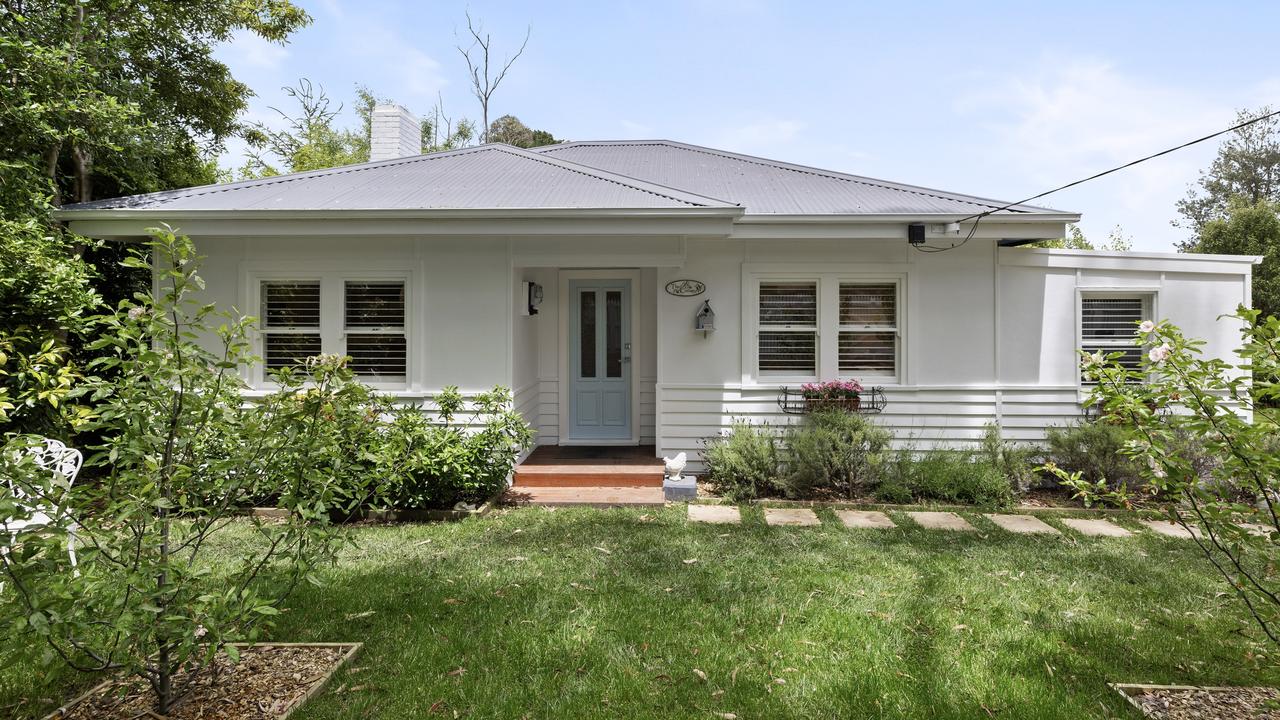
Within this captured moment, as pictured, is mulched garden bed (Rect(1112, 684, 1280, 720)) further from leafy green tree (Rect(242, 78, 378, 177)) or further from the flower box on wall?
leafy green tree (Rect(242, 78, 378, 177))

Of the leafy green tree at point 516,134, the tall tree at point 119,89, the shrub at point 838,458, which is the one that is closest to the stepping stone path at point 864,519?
the shrub at point 838,458

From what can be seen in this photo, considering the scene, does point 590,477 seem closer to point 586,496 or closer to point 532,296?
point 586,496

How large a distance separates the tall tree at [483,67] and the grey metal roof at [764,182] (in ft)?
42.5

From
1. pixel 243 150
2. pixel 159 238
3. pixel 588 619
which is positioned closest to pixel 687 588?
pixel 588 619

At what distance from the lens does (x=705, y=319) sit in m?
7.39

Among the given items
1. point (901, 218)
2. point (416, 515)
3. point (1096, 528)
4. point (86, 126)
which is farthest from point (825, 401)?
point (86, 126)

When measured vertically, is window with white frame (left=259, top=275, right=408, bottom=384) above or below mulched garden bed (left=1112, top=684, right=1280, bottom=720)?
above

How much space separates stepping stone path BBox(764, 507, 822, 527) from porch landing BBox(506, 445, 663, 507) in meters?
1.07

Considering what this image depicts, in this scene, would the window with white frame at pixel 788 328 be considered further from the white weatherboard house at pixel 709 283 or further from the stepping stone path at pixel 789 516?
the stepping stone path at pixel 789 516

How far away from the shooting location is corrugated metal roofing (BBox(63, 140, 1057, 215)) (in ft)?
22.0

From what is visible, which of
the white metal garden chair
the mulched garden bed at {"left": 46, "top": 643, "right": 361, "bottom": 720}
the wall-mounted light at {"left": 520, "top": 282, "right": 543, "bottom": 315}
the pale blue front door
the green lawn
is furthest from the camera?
the pale blue front door

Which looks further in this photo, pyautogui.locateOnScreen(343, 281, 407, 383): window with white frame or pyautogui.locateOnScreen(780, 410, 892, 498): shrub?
pyautogui.locateOnScreen(343, 281, 407, 383): window with white frame

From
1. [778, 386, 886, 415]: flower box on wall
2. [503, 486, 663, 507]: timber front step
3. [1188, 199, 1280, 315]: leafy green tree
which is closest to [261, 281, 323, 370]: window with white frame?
[503, 486, 663, 507]: timber front step

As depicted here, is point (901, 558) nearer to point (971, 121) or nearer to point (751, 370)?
point (751, 370)
